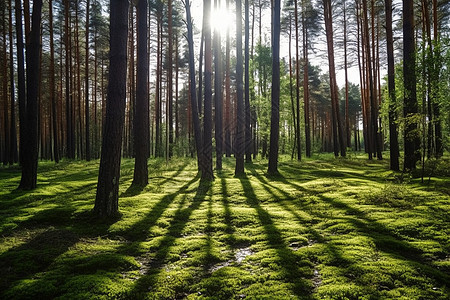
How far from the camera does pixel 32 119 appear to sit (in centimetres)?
953

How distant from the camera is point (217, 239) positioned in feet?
18.0

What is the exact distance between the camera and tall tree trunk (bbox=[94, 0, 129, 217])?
6.41 meters

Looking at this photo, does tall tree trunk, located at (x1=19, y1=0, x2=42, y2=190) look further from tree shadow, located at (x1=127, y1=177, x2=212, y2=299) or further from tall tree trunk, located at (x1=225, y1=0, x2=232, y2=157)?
tall tree trunk, located at (x1=225, y1=0, x2=232, y2=157)

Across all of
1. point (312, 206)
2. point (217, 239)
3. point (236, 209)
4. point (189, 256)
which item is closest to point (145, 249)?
point (189, 256)

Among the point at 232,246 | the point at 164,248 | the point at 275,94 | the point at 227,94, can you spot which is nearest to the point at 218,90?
the point at 275,94

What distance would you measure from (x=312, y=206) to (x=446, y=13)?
71.7 ft

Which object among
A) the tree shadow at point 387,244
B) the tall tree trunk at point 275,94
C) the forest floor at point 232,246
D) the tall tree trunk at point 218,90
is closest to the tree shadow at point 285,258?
the forest floor at point 232,246

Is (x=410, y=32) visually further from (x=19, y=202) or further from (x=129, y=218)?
(x=19, y=202)

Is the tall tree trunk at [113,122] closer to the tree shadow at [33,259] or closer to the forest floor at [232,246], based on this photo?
the forest floor at [232,246]

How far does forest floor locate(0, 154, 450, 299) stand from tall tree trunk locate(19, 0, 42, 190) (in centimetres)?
98

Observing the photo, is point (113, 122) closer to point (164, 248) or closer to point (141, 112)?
point (164, 248)

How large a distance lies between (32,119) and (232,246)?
349 inches

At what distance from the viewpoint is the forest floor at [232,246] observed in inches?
136

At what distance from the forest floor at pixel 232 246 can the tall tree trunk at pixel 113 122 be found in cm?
55
